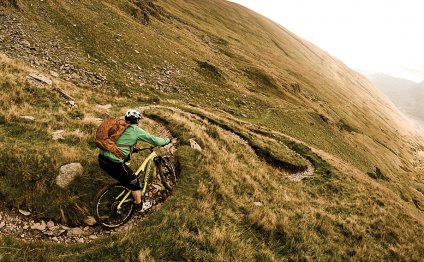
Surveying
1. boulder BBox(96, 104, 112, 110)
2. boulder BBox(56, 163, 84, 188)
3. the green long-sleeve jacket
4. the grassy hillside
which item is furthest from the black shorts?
boulder BBox(96, 104, 112, 110)

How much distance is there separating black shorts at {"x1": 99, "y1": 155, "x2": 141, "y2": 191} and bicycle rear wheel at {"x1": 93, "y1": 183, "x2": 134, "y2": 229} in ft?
1.26

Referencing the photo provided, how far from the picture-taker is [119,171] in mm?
9359

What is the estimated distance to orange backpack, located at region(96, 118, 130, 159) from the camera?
9.04 m

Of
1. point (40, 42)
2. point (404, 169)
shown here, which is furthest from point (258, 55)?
point (40, 42)

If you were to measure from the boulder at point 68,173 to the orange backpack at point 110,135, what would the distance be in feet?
7.51

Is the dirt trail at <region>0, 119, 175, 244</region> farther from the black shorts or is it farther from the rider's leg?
the black shorts

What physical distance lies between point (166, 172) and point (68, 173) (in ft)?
12.3

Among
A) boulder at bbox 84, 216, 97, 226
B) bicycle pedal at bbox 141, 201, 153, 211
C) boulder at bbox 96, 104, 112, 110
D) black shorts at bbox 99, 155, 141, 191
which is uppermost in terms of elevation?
black shorts at bbox 99, 155, 141, 191

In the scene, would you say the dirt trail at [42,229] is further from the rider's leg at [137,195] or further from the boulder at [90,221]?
the rider's leg at [137,195]

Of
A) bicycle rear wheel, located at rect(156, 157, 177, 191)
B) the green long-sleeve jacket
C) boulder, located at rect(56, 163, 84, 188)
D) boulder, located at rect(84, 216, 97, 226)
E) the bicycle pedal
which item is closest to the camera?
the green long-sleeve jacket

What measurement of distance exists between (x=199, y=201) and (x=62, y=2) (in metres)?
43.9

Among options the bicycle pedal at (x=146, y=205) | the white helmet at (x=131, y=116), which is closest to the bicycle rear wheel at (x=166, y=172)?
the bicycle pedal at (x=146, y=205)

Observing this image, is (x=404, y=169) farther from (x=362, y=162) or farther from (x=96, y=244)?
(x=96, y=244)

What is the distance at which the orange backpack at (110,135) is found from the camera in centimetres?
904
